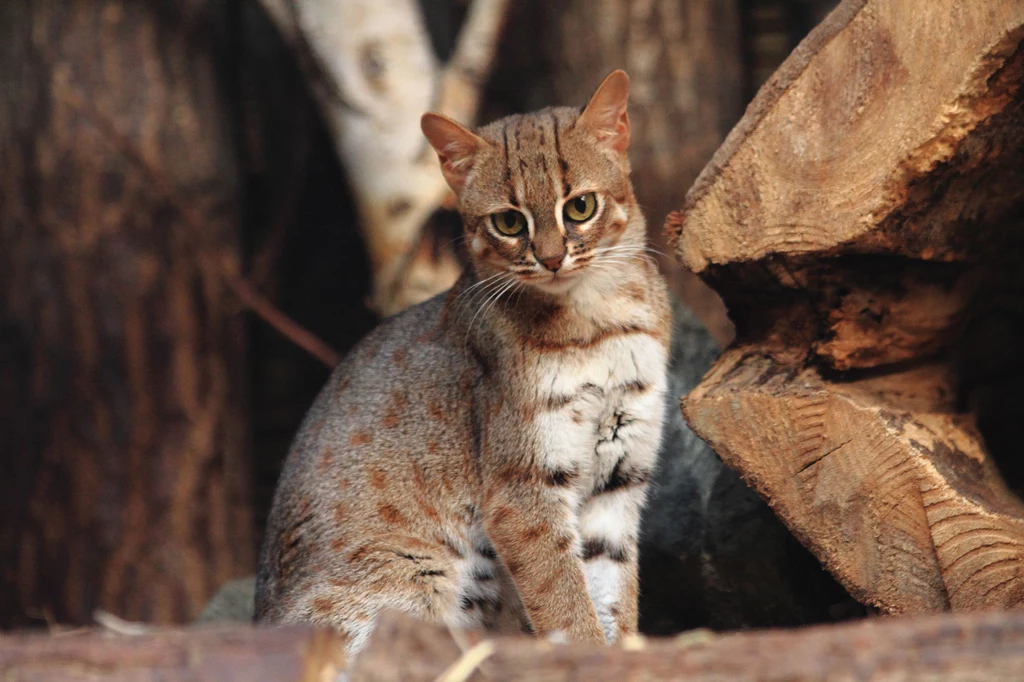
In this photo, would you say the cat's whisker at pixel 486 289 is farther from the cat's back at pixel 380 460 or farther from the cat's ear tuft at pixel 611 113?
the cat's ear tuft at pixel 611 113

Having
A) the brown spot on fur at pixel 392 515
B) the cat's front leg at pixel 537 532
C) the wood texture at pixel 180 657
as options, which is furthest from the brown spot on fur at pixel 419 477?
the wood texture at pixel 180 657

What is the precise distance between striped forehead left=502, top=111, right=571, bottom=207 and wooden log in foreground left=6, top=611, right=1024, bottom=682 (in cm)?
173

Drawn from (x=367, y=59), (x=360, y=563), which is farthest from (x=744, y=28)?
(x=360, y=563)

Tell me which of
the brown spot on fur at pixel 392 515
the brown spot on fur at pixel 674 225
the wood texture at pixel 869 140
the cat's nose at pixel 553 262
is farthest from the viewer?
the brown spot on fur at pixel 392 515

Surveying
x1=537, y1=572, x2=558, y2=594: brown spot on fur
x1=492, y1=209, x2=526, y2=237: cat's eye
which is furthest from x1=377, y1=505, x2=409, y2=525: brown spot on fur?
x1=492, y1=209, x2=526, y2=237: cat's eye

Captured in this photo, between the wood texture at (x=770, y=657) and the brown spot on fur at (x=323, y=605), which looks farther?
the brown spot on fur at (x=323, y=605)

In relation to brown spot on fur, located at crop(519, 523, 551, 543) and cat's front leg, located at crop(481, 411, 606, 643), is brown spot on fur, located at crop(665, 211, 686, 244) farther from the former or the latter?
brown spot on fur, located at crop(519, 523, 551, 543)

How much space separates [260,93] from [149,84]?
2.82ft

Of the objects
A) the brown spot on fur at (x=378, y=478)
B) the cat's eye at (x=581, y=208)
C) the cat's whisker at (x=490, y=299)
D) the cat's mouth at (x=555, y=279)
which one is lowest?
the brown spot on fur at (x=378, y=478)

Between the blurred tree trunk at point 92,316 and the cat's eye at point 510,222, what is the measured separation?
245cm

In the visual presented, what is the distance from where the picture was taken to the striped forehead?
3.45 meters

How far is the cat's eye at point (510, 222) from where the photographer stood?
11.4 ft

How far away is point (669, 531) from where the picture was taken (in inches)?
152

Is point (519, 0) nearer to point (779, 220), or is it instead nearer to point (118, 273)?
point (118, 273)
